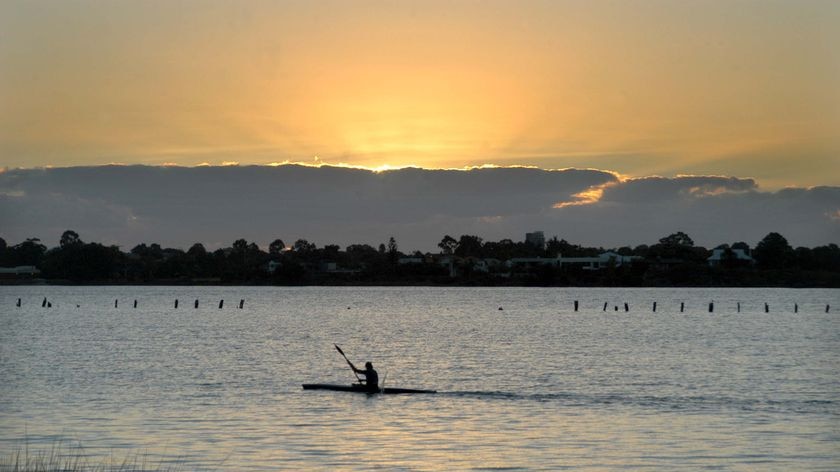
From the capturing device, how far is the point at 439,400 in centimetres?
4569

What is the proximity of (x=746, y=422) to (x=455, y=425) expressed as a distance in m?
10.4

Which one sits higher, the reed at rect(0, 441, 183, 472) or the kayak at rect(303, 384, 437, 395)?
the kayak at rect(303, 384, 437, 395)

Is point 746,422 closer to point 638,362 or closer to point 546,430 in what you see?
point 546,430

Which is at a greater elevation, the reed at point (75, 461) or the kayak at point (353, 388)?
the kayak at point (353, 388)

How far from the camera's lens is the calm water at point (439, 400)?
33781 millimetres

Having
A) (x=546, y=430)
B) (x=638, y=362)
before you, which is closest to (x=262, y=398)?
(x=546, y=430)

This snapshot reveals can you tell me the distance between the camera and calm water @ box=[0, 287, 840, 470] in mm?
33781

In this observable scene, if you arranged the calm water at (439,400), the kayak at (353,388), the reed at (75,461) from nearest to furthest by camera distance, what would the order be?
the reed at (75,461)
the calm water at (439,400)
the kayak at (353,388)

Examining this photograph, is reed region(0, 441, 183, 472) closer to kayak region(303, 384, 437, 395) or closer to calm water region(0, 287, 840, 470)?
calm water region(0, 287, 840, 470)

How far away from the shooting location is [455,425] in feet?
128

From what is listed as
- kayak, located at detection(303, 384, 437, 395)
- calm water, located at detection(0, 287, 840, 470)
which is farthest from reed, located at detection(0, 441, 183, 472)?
kayak, located at detection(303, 384, 437, 395)

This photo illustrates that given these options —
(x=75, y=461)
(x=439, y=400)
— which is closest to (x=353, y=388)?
(x=439, y=400)

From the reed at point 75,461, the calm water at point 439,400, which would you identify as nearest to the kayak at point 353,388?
the calm water at point 439,400

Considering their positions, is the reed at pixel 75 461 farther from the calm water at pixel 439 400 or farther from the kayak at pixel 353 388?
the kayak at pixel 353 388
